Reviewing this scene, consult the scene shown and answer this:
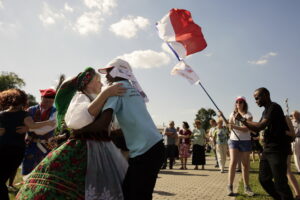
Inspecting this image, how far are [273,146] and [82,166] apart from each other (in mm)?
2863

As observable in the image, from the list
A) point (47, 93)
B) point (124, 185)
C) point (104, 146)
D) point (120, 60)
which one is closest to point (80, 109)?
point (104, 146)

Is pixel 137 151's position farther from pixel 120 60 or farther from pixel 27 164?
pixel 27 164

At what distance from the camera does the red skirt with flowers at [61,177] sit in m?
2.54

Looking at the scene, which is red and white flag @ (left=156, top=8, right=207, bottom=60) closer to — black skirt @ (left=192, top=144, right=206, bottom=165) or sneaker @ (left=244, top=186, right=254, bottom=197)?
sneaker @ (left=244, top=186, right=254, bottom=197)

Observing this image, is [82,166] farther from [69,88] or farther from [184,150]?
[184,150]

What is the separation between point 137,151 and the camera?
8.11ft

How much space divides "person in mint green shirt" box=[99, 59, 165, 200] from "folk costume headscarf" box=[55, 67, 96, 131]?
0.47 m

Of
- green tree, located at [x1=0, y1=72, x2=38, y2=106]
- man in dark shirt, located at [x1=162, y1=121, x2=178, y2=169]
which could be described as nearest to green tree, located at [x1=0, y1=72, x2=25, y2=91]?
green tree, located at [x1=0, y1=72, x2=38, y2=106]

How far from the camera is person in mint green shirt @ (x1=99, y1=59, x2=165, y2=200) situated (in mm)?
2425

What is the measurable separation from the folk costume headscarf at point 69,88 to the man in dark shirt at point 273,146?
100 inches

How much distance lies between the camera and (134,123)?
2.53m

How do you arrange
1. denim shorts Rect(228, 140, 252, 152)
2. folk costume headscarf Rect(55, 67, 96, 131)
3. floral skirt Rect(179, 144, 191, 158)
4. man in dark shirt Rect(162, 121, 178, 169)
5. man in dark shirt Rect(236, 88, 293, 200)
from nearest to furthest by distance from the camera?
folk costume headscarf Rect(55, 67, 96, 131) → man in dark shirt Rect(236, 88, 293, 200) → denim shorts Rect(228, 140, 252, 152) → man in dark shirt Rect(162, 121, 178, 169) → floral skirt Rect(179, 144, 191, 158)

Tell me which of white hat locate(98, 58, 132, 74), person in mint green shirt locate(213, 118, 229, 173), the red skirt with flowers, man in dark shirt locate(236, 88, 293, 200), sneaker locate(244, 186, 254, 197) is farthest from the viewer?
person in mint green shirt locate(213, 118, 229, 173)

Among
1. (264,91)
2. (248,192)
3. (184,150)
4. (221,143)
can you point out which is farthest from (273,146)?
(184,150)
